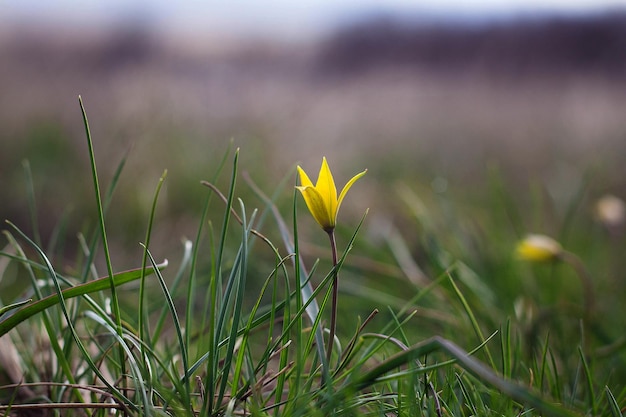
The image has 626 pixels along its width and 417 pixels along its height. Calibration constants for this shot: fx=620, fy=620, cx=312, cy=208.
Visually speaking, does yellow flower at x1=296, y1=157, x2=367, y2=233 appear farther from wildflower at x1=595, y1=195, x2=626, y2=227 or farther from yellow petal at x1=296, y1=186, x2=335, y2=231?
wildflower at x1=595, y1=195, x2=626, y2=227

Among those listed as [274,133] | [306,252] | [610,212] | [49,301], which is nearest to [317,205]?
[49,301]

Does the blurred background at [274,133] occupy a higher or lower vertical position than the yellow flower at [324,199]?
lower

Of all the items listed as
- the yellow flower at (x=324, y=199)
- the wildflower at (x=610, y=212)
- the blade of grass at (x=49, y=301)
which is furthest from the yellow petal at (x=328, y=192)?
the wildflower at (x=610, y=212)

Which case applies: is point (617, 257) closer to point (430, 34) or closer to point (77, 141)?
point (77, 141)

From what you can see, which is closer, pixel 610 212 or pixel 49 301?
pixel 49 301

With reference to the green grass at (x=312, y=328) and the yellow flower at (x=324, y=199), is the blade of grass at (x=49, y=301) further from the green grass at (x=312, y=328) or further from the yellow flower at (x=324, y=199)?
the yellow flower at (x=324, y=199)

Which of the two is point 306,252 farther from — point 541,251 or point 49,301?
point 49,301
